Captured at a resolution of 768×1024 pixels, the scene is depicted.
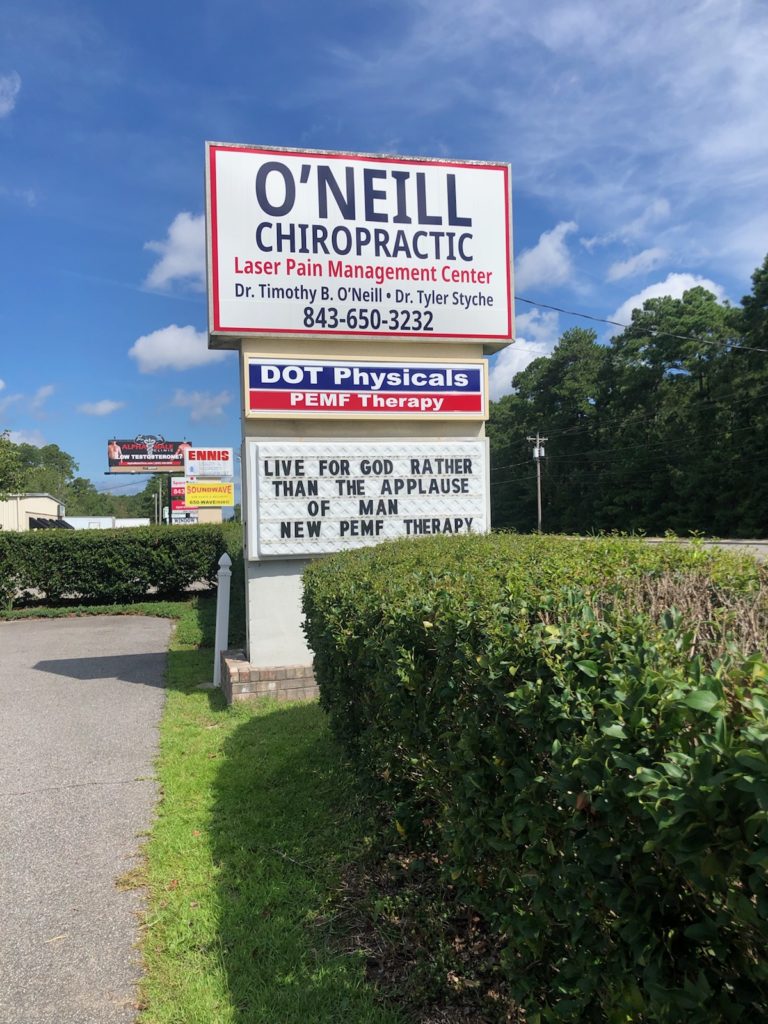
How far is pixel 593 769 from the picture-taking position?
5.00 feet

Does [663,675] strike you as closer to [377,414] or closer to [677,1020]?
[677,1020]

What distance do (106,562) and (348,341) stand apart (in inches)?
436

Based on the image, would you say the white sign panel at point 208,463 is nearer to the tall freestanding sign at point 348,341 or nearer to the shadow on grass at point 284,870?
the tall freestanding sign at point 348,341

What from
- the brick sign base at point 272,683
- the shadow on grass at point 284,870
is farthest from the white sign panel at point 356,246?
the shadow on grass at point 284,870

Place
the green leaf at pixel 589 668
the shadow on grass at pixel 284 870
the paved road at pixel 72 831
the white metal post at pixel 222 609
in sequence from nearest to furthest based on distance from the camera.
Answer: the green leaf at pixel 589 668
the shadow on grass at pixel 284 870
the paved road at pixel 72 831
the white metal post at pixel 222 609

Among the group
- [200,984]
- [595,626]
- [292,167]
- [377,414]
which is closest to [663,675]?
[595,626]

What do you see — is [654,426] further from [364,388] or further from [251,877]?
[251,877]

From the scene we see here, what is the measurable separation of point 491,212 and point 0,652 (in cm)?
913

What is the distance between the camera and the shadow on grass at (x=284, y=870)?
8.64 ft

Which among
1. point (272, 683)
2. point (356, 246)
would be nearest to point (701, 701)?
point (272, 683)

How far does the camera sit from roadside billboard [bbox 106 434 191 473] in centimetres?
6725

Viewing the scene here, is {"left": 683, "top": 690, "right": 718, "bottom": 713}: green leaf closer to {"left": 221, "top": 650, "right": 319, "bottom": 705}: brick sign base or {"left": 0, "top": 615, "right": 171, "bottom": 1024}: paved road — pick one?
{"left": 0, "top": 615, "right": 171, "bottom": 1024}: paved road

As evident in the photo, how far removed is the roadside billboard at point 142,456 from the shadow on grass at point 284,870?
6382cm

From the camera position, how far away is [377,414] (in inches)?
285
